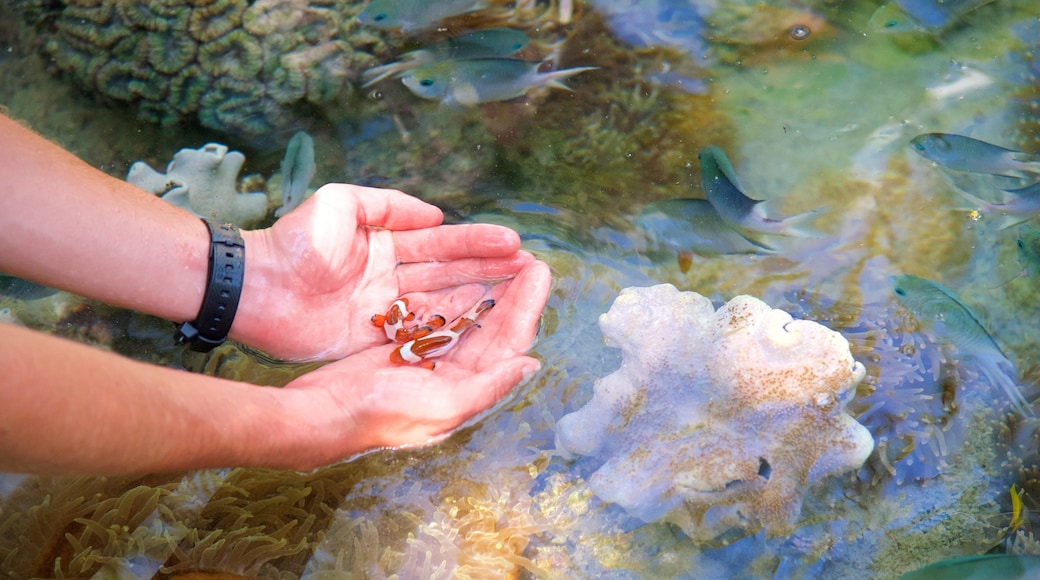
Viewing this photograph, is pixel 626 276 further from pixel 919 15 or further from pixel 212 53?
pixel 212 53

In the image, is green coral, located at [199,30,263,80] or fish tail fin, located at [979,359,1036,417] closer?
fish tail fin, located at [979,359,1036,417]

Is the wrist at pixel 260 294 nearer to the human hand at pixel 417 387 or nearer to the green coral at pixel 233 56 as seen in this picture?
the human hand at pixel 417 387

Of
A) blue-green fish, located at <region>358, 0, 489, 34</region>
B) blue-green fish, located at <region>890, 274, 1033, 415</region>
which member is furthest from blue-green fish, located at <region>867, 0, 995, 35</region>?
blue-green fish, located at <region>358, 0, 489, 34</region>

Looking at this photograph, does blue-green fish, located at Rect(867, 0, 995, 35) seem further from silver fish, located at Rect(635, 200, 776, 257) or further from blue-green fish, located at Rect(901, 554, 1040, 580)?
blue-green fish, located at Rect(901, 554, 1040, 580)

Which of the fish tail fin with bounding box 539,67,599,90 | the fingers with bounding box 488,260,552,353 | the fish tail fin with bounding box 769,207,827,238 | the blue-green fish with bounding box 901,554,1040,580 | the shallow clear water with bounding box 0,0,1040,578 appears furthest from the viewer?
the fish tail fin with bounding box 539,67,599,90

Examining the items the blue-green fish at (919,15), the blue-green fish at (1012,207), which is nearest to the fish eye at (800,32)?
the blue-green fish at (919,15)

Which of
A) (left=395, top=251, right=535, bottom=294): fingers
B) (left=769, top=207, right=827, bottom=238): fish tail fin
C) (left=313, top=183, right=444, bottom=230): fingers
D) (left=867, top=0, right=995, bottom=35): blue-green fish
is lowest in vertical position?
(left=395, top=251, right=535, bottom=294): fingers

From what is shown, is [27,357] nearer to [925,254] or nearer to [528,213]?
[528,213]
